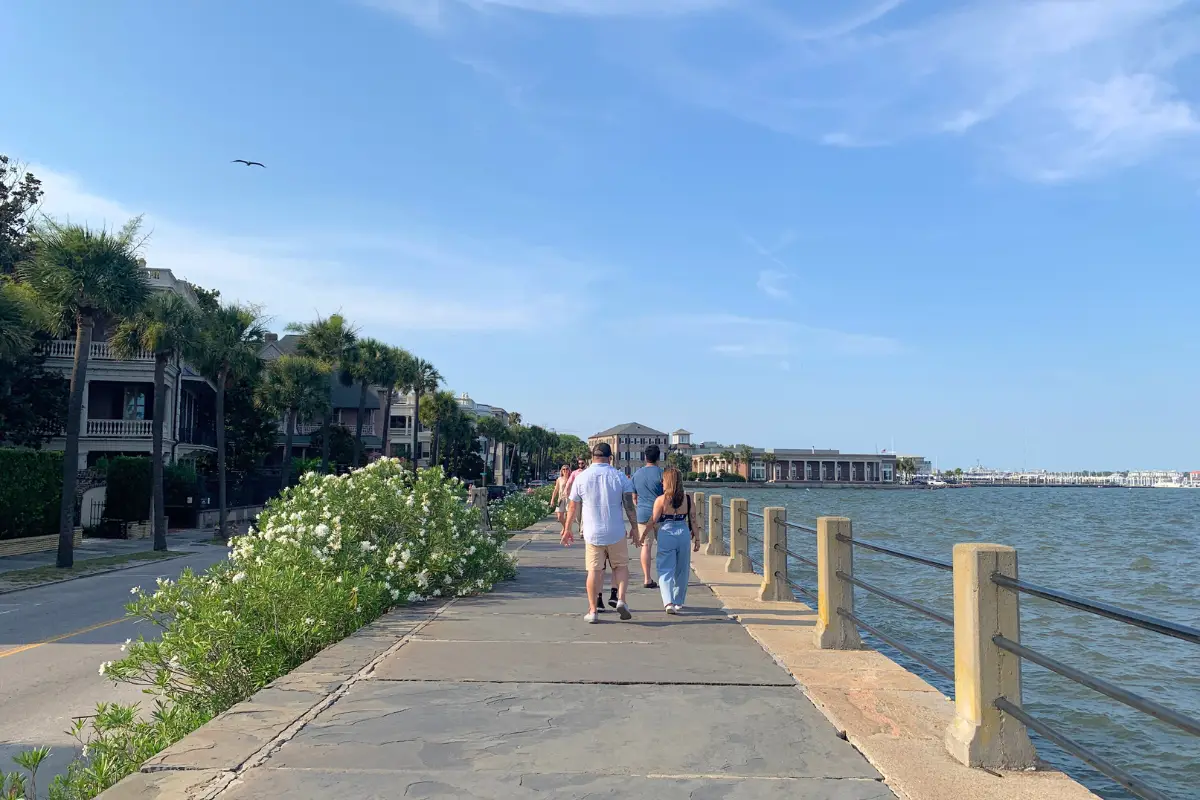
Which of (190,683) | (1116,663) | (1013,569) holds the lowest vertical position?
(1116,663)

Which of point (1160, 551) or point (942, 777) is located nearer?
point (942, 777)

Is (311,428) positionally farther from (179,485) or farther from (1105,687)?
(1105,687)

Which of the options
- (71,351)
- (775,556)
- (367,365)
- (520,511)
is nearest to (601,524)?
(775,556)

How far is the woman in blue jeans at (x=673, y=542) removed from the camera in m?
9.99

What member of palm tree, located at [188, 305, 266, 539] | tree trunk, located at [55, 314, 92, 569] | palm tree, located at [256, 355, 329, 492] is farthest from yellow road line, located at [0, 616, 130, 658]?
palm tree, located at [256, 355, 329, 492]

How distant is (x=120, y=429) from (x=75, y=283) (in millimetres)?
20474

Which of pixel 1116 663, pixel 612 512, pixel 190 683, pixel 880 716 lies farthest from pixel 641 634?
pixel 1116 663

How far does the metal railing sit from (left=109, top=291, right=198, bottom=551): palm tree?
29321 millimetres

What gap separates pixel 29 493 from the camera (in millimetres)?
27969

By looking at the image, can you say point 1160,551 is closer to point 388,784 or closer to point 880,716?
point 880,716

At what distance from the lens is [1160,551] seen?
41.3 m

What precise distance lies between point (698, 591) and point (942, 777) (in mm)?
7770

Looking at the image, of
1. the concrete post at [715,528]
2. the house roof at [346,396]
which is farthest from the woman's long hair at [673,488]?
the house roof at [346,396]

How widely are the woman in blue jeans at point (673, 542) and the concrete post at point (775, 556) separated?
1.10m
